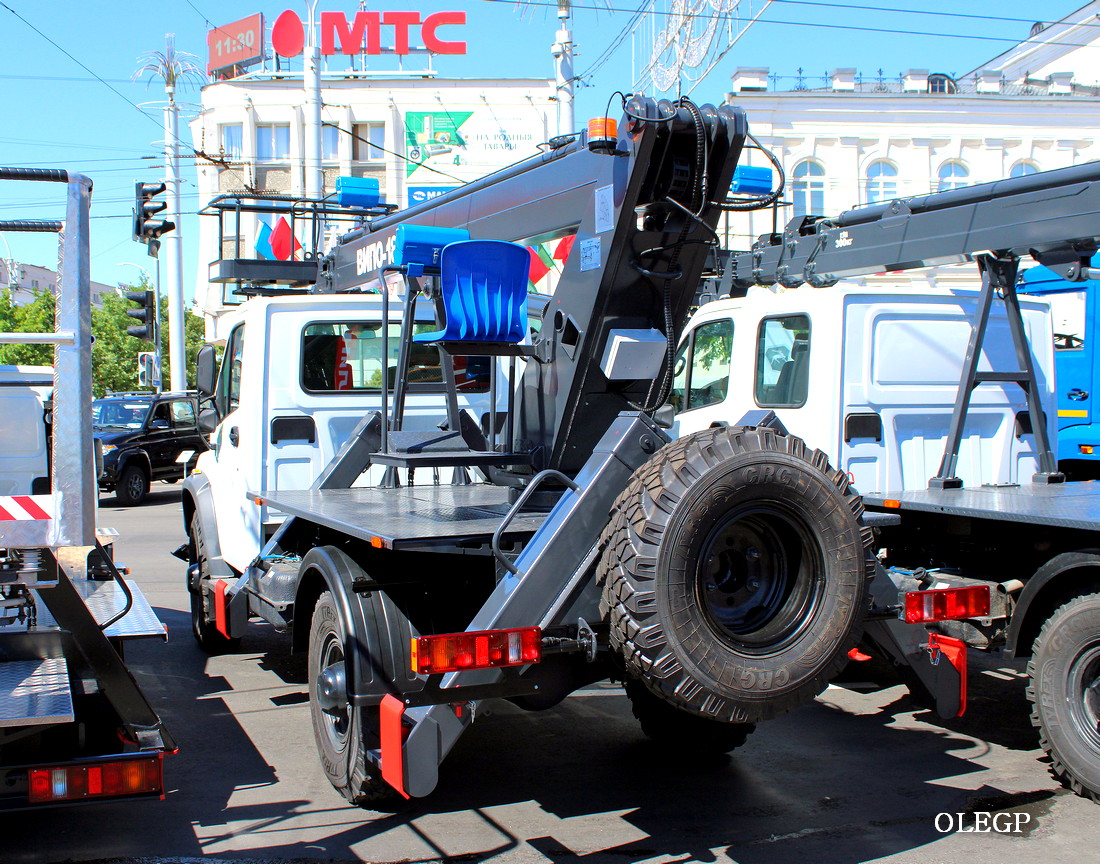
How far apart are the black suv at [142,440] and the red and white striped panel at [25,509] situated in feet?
48.9

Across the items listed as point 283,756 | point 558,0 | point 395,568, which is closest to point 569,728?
point 283,756

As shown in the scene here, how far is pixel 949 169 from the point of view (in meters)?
33.4

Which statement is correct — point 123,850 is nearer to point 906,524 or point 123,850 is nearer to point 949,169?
point 906,524

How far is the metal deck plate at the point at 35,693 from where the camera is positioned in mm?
3424

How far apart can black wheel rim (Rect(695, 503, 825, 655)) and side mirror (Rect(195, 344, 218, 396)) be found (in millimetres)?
4678

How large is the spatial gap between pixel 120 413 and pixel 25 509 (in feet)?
60.6

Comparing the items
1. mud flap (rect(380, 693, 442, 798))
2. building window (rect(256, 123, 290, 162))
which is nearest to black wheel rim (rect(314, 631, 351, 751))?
mud flap (rect(380, 693, 442, 798))

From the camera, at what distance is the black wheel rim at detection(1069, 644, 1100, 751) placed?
4.58 meters

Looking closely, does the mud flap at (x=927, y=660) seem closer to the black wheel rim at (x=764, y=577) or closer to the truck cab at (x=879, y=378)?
the black wheel rim at (x=764, y=577)

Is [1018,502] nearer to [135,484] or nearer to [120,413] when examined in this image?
[135,484]

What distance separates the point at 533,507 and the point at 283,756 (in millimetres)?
2037

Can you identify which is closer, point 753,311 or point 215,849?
point 215,849

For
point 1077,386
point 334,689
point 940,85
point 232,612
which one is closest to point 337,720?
point 334,689

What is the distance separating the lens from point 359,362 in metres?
7.22
